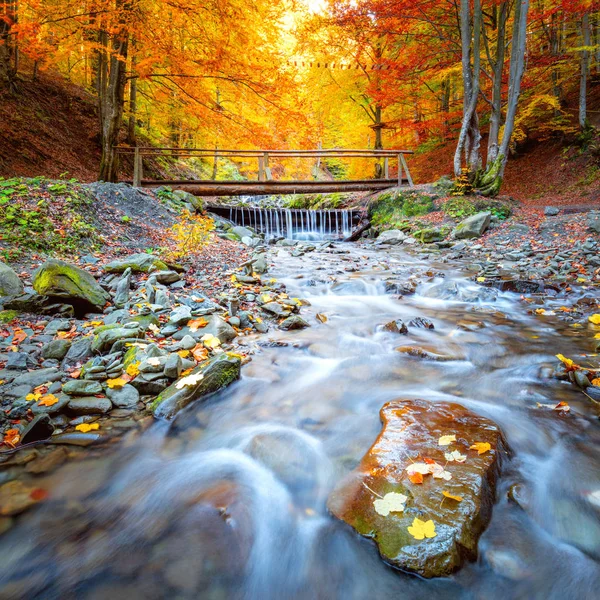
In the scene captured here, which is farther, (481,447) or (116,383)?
(116,383)

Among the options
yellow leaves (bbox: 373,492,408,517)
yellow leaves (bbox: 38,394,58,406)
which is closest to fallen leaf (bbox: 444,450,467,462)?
yellow leaves (bbox: 373,492,408,517)

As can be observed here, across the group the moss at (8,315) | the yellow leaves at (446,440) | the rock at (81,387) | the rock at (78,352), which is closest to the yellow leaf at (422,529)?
the yellow leaves at (446,440)

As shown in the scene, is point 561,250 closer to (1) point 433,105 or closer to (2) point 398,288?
(2) point 398,288

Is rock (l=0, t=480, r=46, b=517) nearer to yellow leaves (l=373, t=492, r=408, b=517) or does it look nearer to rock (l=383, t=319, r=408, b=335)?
yellow leaves (l=373, t=492, r=408, b=517)

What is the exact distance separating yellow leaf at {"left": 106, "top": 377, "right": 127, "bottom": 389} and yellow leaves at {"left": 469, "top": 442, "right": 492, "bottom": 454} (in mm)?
2548

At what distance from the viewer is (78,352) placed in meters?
3.26

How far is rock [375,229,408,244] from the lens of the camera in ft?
37.3

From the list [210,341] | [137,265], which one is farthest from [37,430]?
[137,265]

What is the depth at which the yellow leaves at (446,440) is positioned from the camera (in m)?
2.21

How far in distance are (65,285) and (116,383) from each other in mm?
1706

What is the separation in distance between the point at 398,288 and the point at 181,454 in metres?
4.73

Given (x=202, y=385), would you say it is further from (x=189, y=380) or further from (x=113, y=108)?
(x=113, y=108)

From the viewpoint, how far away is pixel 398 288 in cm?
632

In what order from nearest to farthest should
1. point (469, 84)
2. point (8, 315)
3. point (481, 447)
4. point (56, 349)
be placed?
point (481, 447) → point (56, 349) → point (8, 315) → point (469, 84)
